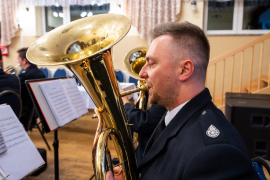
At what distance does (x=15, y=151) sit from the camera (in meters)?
0.93

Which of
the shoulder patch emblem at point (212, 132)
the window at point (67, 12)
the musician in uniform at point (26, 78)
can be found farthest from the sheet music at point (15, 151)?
the window at point (67, 12)

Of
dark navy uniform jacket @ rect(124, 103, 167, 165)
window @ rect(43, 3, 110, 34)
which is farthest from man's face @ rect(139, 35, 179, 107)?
window @ rect(43, 3, 110, 34)

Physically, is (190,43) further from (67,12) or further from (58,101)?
(67,12)

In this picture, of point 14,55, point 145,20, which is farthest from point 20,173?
point 14,55

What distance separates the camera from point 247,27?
4395 millimetres

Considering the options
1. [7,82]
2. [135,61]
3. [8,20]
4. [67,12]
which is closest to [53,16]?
[67,12]

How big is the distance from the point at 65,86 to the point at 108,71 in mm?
802

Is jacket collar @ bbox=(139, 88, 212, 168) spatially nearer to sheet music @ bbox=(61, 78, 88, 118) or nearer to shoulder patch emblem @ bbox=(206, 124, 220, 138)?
shoulder patch emblem @ bbox=(206, 124, 220, 138)

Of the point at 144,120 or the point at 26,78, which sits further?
the point at 26,78

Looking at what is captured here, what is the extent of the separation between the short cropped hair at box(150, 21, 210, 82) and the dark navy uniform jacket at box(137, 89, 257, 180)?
108 millimetres

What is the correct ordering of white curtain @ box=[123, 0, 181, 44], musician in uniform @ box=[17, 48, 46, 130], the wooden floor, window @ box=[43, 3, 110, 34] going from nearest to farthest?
the wooden floor < musician in uniform @ box=[17, 48, 46, 130] < white curtain @ box=[123, 0, 181, 44] < window @ box=[43, 3, 110, 34]

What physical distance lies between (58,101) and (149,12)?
359cm

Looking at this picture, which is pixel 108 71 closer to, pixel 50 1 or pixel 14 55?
pixel 50 1

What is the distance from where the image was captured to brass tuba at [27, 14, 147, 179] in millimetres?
936
